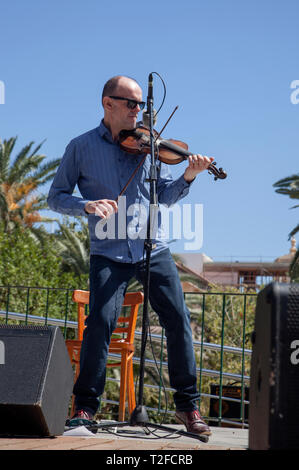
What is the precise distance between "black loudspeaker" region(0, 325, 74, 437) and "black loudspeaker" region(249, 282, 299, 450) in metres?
1.01

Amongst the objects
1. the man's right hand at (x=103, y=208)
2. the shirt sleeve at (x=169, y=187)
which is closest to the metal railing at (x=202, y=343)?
the shirt sleeve at (x=169, y=187)

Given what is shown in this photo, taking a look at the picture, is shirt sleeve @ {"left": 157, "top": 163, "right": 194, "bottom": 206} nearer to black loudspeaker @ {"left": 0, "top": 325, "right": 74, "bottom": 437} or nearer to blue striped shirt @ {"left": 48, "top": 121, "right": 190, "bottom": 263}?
blue striped shirt @ {"left": 48, "top": 121, "right": 190, "bottom": 263}

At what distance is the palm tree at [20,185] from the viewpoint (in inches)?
801

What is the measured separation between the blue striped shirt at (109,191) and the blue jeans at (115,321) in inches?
3.5

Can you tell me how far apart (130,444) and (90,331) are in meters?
0.77

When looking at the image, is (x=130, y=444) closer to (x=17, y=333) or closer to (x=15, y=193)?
(x=17, y=333)

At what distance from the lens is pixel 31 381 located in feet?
8.37

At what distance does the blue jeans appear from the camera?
3.09 m

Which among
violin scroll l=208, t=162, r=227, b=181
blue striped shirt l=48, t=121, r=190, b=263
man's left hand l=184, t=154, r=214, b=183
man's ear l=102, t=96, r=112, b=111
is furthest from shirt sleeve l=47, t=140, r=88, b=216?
violin scroll l=208, t=162, r=227, b=181

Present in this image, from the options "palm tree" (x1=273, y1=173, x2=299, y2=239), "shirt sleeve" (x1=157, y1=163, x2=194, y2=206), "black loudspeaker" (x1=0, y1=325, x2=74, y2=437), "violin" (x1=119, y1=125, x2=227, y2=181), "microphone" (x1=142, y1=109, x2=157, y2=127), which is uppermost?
"palm tree" (x1=273, y1=173, x2=299, y2=239)

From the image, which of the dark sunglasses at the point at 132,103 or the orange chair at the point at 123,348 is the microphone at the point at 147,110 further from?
the orange chair at the point at 123,348

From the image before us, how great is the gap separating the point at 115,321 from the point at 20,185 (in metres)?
18.1
